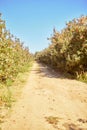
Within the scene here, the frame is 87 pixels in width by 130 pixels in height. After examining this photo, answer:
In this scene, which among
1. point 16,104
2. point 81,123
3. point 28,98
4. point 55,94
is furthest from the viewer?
point 55,94

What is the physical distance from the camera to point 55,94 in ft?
47.0

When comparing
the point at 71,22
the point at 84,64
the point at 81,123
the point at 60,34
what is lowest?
the point at 81,123

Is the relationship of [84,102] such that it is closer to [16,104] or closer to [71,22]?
[16,104]

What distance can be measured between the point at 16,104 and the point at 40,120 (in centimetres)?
314

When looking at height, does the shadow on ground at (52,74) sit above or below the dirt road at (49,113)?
above

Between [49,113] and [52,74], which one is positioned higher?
[52,74]

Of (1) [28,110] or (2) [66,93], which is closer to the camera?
(1) [28,110]

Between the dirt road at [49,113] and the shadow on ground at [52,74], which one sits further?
the shadow on ground at [52,74]

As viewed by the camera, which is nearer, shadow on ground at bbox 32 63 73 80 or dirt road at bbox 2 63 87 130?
dirt road at bbox 2 63 87 130

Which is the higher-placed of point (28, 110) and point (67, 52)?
point (67, 52)

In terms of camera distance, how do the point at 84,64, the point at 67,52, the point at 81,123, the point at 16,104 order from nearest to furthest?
the point at 81,123
the point at 16,104
the point at 84,64
the point at 67,52

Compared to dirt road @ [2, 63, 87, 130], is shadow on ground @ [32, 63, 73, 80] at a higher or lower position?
higher

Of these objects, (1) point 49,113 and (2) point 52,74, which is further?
(2) point 52,74

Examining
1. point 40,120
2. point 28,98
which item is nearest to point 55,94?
point 28,98
